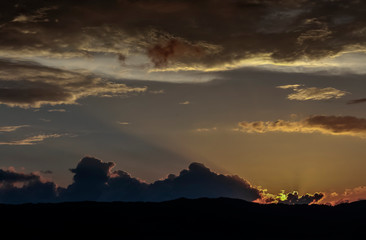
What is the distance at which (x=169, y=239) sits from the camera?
197000 millimetres

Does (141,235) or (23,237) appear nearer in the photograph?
(23,237)

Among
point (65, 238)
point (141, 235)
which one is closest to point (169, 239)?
point (141, 235)

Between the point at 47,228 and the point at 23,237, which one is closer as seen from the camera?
the point at 23,237

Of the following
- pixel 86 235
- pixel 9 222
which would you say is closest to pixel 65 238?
pixel 86 235

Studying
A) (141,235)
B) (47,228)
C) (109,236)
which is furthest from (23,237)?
(141,235)

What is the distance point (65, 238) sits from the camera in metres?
187

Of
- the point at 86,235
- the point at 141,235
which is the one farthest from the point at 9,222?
the point at 141,235

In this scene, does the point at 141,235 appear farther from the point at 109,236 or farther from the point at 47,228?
the point at 47,228

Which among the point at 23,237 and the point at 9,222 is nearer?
the point at 23,237

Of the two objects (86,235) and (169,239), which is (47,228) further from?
(169,239)

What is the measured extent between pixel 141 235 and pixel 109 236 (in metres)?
12.5

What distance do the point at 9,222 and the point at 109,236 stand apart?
4005 cm

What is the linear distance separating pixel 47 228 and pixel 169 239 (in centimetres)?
4777

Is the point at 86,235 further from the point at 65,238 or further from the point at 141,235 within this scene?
the point at 141,235
